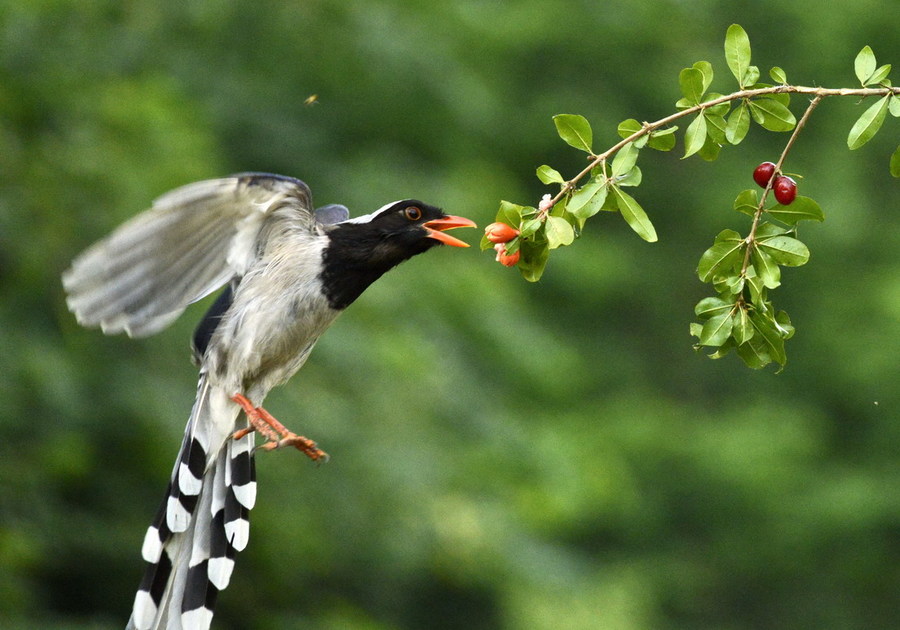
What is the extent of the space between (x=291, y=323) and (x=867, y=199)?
10.7 meters

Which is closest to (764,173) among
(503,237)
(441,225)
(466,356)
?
(503,237)

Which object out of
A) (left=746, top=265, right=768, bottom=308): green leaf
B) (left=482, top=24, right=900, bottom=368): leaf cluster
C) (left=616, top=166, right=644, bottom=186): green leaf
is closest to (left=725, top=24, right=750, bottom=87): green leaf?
(left=482, top=24, right=900, bottom=368): leaf cluster

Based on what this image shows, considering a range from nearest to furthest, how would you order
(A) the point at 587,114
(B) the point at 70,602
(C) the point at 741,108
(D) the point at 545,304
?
1. (C) the point at 741,108
2. (B) the point at 70,602
3. (A) the point at 587,114
4. (D) the point at 545,304

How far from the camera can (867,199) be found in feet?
43.4

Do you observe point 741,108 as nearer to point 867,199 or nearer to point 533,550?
point 533,550

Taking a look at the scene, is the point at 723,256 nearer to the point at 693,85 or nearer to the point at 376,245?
the point at 693,85

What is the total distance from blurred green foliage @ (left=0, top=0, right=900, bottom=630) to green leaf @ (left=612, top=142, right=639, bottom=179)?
173 centimetres

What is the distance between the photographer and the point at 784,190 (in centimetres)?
276

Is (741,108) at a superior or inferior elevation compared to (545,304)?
inferior

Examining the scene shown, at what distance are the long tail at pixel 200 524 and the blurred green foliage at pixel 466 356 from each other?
1.85 meters

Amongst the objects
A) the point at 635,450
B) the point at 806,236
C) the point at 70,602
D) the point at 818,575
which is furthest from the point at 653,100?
the point at 70,602

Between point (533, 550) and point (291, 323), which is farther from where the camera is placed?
point (533, 550)

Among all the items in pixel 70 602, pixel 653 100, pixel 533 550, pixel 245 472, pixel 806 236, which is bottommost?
pixel 245 472

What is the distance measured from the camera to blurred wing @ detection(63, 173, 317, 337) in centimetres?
359
